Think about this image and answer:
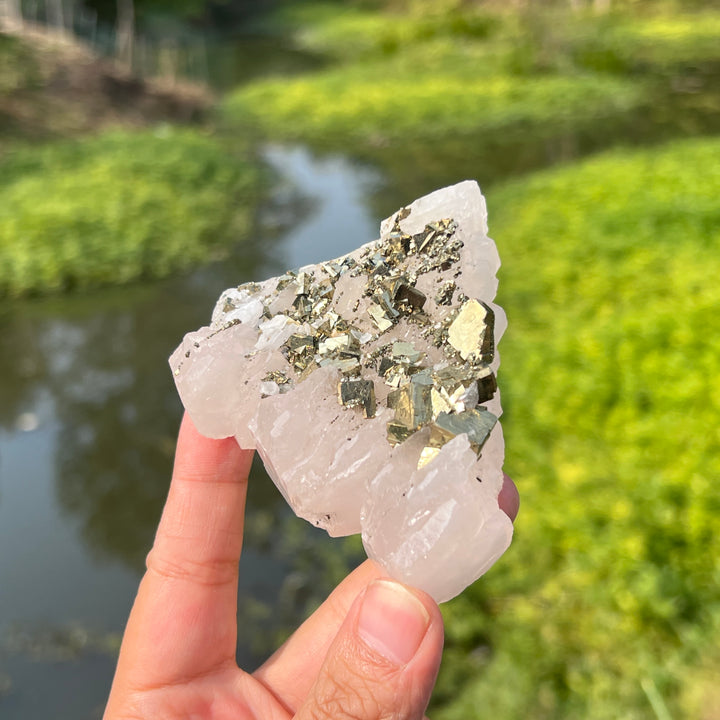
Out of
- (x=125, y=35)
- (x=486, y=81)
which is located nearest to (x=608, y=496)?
(x=486, y=81)

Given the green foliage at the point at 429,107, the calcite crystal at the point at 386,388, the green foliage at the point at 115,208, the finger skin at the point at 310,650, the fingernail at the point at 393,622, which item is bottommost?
the green foliage at the point at 115,208

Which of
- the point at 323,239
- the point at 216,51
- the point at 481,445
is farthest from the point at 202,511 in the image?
the point at 216,51

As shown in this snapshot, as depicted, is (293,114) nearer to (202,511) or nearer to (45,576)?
(45,576)

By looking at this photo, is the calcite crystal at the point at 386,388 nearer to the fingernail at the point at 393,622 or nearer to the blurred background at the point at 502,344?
the fingernail at the point at 393,622

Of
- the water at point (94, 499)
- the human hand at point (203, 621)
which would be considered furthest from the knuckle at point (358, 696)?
the water at point (94, 499)

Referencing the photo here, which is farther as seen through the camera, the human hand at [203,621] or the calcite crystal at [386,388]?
the human hand at [203,621]

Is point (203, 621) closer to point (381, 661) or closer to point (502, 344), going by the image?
point (381, 661)
